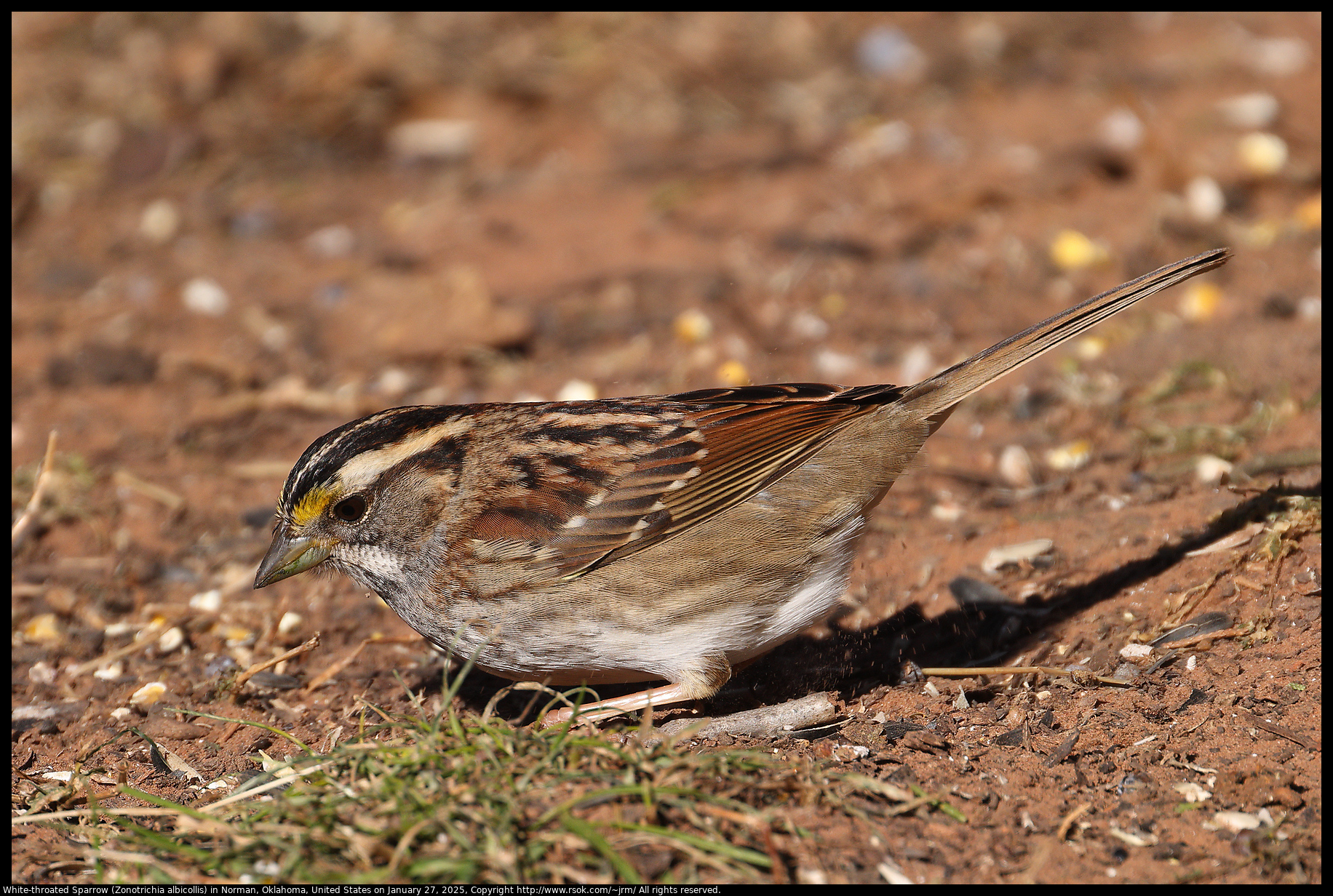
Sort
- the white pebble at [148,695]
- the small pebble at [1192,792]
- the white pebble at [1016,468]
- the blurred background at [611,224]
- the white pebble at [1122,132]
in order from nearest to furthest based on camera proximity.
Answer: the small pebble at [1192,792] → the white pebble at [148,695] → the white pebble at [1016,468] → the blurred background at [611,224] → the white pebble at [1122,132]

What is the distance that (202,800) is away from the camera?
3.32 m

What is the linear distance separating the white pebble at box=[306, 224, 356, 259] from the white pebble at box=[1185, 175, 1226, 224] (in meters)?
5.78

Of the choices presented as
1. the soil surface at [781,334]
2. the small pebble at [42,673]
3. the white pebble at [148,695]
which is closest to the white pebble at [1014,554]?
the soil surface at [781,334]

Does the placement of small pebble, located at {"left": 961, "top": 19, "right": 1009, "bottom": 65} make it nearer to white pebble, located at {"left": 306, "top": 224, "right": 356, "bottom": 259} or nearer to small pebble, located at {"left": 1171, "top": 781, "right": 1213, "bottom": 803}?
white pebble, located at {"left": 306, "top": 224, "right": 356, "bottom": 259}

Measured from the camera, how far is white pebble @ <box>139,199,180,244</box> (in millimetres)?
8422

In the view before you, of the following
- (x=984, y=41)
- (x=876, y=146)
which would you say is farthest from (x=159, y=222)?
(x=984, y=41)

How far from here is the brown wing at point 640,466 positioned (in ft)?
12.7

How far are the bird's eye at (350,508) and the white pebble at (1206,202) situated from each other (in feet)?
19.8

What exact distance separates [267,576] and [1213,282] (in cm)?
577

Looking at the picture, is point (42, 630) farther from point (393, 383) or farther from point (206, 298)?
point (206, 298)

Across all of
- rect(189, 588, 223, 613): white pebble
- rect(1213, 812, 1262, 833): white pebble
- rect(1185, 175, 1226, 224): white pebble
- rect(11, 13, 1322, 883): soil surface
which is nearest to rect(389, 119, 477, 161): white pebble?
rect(11, 13, 1322, 883): soil surface

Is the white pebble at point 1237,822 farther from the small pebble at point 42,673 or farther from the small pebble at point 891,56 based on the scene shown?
the small pebble at point 891,56

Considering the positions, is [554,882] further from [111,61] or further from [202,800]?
[111,61]
